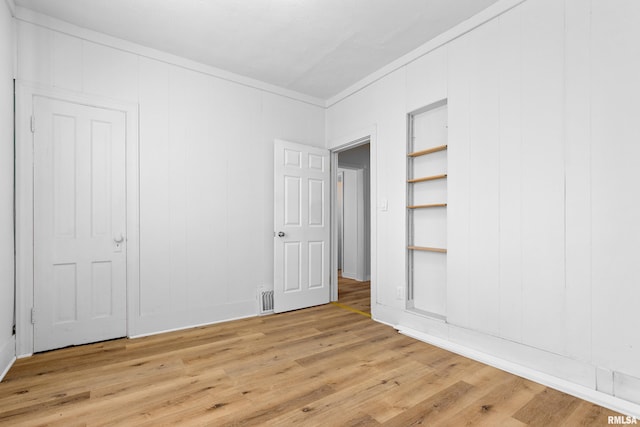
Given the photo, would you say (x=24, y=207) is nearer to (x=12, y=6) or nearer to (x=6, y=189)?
(x=6, y=189)

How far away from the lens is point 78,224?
109 inches

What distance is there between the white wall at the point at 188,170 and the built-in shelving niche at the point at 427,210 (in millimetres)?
1668

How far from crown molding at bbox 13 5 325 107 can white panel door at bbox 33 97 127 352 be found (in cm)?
63

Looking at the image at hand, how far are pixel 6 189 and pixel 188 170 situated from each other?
1390mm

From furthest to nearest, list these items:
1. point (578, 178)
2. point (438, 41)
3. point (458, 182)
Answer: point (438, 41) < point (458, 182) < point (578, 178)

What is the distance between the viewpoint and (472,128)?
263 cm

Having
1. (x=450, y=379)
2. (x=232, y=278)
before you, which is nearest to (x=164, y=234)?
(x=232, y=278)

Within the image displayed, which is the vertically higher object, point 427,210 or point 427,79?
point 427,79

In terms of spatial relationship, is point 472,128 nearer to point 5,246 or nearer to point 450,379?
point 450,379

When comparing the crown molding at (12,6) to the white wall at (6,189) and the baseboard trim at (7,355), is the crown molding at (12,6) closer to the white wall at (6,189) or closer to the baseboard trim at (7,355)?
the white wall at (6,189)

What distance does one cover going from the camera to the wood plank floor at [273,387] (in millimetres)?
1724

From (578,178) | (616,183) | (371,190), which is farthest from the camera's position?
(371,190)

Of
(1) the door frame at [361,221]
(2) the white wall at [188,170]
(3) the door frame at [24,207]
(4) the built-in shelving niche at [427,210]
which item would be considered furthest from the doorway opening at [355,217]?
(3) the door frame at [24,207]

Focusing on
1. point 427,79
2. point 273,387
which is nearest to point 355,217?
point 427,79
